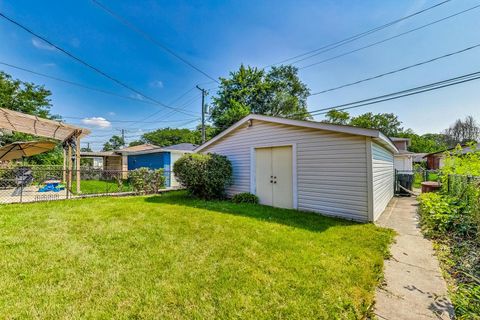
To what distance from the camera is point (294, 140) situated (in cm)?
656

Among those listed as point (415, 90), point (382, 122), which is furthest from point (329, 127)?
point (382, 122)

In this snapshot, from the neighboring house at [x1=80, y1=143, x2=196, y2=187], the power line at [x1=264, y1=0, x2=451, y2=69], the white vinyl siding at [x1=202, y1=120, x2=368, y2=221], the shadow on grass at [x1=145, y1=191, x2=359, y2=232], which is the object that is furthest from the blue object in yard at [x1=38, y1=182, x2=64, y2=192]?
the power line at [x1=264, y1=0, x2=451, y2=69]

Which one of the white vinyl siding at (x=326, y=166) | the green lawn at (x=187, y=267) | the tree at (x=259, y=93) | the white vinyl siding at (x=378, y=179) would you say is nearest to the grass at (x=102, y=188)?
the green lawn at (x=187, y=267)

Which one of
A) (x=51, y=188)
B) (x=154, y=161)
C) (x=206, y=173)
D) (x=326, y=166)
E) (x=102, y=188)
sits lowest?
(x=102, y=188)

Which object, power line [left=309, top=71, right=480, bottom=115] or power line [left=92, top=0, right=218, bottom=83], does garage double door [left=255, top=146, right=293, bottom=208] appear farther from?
power line [left=92, top=0, right=218, bottom=83]

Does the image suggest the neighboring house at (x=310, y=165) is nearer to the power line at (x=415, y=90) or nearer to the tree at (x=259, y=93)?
the power line at (x=415, y=90)

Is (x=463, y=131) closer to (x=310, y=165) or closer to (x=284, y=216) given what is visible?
(x=310, y=165)

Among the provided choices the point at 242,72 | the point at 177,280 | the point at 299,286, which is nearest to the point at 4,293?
the point at 177,280

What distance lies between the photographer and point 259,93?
24.0 metres

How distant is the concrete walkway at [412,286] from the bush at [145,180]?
977 cm

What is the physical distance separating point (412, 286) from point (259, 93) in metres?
23.4

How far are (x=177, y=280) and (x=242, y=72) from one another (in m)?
24.1

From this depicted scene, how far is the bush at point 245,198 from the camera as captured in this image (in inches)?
298

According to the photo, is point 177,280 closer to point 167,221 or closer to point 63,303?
point 63,303
